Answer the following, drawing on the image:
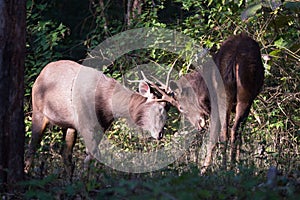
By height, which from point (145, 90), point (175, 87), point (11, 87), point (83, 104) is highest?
point (11, 87)

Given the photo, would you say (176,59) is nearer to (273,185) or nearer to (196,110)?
(196,110)

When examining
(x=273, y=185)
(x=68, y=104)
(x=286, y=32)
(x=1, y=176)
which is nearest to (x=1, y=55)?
(x=1, y=176)

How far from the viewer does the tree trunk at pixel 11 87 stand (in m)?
5.91

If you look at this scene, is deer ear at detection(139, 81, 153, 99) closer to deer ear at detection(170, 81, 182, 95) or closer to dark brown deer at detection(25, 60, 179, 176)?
dark brown deer at detection(25, 60, 179, 176)

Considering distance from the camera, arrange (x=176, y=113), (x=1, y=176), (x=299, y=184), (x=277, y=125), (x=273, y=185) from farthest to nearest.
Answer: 1. (x=176, y=113)
2. (x=277, y=125)
3. (x=1, y=176)
4. (x=299, y=184)
5. (x=273, y=185)

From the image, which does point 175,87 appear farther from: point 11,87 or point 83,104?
point 11,87

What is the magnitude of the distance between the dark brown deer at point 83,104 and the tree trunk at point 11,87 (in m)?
3.59

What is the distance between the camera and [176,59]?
12.6 metres

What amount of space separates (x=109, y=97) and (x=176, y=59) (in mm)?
2650

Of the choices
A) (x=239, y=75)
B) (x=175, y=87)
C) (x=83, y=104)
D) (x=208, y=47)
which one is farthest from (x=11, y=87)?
(x=208, y=47)

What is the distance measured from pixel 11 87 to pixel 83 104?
400cm

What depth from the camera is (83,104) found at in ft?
32.7

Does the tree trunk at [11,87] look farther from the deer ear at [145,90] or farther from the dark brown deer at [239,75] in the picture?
the deer ear at [145,90]

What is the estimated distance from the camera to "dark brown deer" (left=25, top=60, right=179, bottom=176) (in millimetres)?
9961
